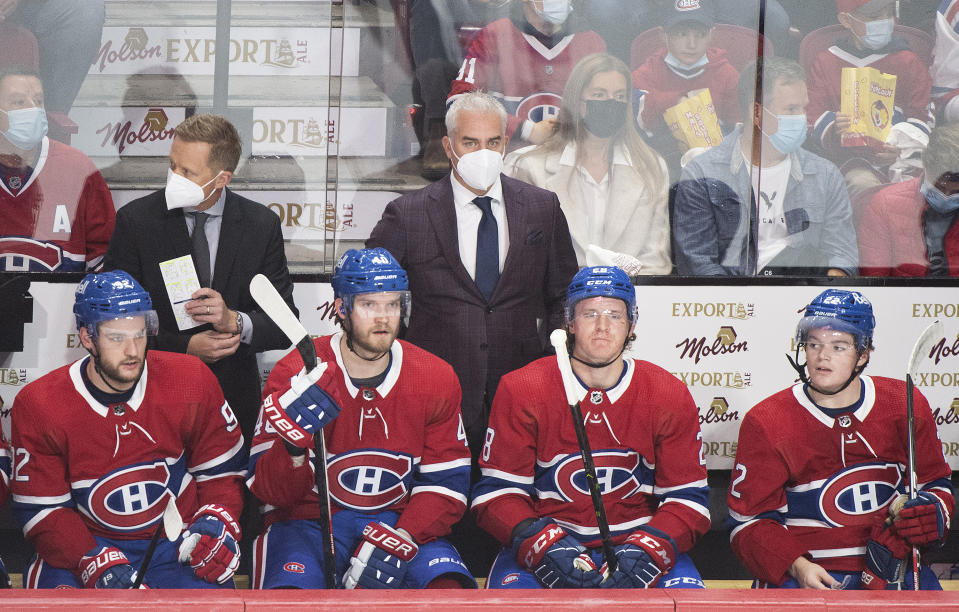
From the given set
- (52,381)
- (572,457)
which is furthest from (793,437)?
(52,381)

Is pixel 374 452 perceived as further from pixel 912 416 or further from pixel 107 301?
pixel 912 416

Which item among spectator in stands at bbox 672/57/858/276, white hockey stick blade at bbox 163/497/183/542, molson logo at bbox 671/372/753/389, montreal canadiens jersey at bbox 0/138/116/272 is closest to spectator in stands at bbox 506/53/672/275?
spectator in stands at bbox 672/57/858/276

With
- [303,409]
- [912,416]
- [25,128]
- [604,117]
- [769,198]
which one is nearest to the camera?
[303,409]

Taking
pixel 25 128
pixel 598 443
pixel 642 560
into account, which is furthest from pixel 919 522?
pixel 25 128

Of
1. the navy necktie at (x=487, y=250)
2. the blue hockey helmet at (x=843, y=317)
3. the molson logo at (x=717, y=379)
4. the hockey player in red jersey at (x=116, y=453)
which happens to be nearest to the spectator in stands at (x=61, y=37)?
the hockey player in red jersey at (x=116, y=453)

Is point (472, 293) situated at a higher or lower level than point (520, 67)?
lower

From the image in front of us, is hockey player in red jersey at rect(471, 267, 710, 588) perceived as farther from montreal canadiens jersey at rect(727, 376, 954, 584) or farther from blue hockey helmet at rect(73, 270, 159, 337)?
blue hockey helmet at rect(73, 270, 159, 337)

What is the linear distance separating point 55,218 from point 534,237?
1.84 m

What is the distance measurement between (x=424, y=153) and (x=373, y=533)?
178 centimetres

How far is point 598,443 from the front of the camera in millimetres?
3156

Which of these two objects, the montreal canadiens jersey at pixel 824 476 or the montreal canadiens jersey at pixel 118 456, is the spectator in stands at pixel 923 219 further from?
the montreal canadiens jersey at pixel 118 456

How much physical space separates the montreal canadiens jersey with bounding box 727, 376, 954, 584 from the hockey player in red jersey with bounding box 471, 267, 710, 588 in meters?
0.16

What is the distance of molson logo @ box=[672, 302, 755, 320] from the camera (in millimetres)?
4207

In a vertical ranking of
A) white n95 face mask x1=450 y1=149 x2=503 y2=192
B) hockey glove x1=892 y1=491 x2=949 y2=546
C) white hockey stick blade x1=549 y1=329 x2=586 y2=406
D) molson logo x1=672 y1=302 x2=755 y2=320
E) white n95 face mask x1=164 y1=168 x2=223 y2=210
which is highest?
white n95 face mask x1=450 y1=149 x2=503 y2=192
